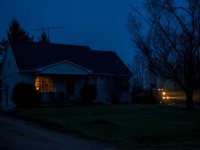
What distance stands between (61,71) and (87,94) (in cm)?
296

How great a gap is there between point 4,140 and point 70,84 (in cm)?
2269

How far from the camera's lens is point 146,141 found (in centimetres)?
1590

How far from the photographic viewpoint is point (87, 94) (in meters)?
35.1

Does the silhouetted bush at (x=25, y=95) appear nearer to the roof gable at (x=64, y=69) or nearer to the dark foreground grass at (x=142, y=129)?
the roof gable at (x=64, y=69)

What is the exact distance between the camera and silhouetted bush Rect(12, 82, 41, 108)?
31.3 metres

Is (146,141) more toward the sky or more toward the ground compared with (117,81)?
more toward the ground

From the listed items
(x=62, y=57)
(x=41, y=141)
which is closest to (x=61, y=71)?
(x=62, y=57)

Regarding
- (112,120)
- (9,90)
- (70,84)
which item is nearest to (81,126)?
(112,120)

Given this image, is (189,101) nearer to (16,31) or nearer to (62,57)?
(62,57)

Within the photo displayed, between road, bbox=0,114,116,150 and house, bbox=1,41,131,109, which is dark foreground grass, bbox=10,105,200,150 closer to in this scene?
road, bbox=0,114,116,150

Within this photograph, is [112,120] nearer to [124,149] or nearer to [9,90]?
[124,149]

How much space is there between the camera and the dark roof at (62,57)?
35.6 meters

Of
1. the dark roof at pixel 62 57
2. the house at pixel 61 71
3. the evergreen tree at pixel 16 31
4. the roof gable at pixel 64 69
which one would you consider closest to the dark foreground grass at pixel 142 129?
the roof gable at pixel 64 69

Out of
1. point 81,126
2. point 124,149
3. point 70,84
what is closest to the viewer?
point 124,149
